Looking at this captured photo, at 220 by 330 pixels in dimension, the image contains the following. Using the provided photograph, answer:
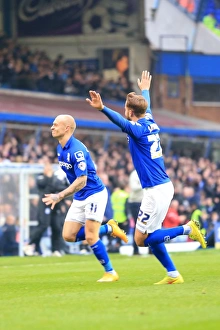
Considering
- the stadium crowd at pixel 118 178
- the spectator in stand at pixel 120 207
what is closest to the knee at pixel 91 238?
the stadium crowd at pixel 118 178

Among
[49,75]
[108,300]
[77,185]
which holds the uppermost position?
[77,185]

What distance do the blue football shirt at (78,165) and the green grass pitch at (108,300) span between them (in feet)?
3.92

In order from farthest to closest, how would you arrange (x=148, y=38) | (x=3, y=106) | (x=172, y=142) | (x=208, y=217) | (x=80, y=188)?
(x=148, y=38)
(x=172, y=142)
(x=3, y=106)
(x=208, y=217)
(x=80, y=188)

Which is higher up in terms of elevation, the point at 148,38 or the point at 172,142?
the point at 148,38

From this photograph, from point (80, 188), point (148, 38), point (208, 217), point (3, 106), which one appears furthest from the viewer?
point (148, 38)

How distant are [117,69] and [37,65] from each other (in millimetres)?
6642

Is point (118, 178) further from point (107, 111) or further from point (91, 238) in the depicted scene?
point (107, 111)

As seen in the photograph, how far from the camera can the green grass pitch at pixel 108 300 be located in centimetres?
793

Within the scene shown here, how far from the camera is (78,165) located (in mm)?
11953

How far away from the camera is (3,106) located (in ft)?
112

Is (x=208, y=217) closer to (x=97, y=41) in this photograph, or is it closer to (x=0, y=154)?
(x=0, y=154)

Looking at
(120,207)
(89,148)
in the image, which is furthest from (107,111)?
(89,148)

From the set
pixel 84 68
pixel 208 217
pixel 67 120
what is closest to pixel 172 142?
pixel 84 68

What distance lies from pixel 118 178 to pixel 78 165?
1583cm
